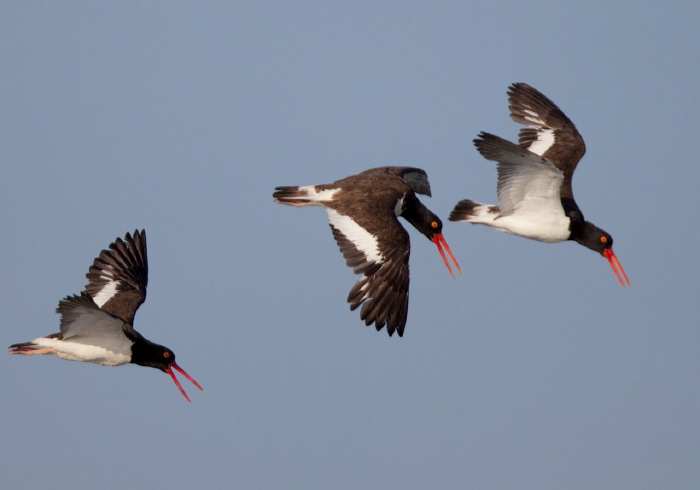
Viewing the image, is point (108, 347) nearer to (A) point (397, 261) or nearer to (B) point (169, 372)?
(B) point (169, 372)

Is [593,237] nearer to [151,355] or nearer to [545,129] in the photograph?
[545,129]

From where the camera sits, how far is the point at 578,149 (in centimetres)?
1479

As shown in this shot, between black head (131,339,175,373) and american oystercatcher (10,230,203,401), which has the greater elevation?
american oystercatcher (10,230,203,401)

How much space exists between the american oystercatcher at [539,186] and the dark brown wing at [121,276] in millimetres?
4438

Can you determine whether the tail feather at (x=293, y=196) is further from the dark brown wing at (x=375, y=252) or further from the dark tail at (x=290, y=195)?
the dark brown wing at (x=375, y=252)

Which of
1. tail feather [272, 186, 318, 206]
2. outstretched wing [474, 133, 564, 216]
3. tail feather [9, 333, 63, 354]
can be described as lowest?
tail feather [9, 333, 63, 354]

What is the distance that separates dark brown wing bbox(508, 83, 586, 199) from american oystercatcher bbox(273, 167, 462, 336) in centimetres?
212

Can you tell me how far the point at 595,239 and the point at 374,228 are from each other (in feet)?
12.2

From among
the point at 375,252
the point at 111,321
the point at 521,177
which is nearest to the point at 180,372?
the point at 111,321

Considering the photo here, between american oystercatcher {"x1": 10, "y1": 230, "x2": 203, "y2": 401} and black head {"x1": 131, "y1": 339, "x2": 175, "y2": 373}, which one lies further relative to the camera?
black head {"x1": 131, "y1": 339, "x2": 175, "y2": 373}

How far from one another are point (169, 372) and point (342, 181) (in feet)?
11.2

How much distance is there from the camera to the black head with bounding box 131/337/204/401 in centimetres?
1296

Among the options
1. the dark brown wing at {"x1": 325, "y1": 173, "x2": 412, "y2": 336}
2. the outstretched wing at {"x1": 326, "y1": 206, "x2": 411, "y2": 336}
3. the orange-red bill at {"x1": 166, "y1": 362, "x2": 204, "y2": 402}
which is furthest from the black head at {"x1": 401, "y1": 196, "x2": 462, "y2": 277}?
the orange-red bill at {"x1": 166, "y1": 362, "x2": 204, "y2": 402}

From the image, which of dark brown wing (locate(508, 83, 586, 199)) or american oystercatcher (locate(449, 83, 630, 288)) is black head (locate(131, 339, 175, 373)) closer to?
american oystercatcher (locate(449, 83, 630, 288))
